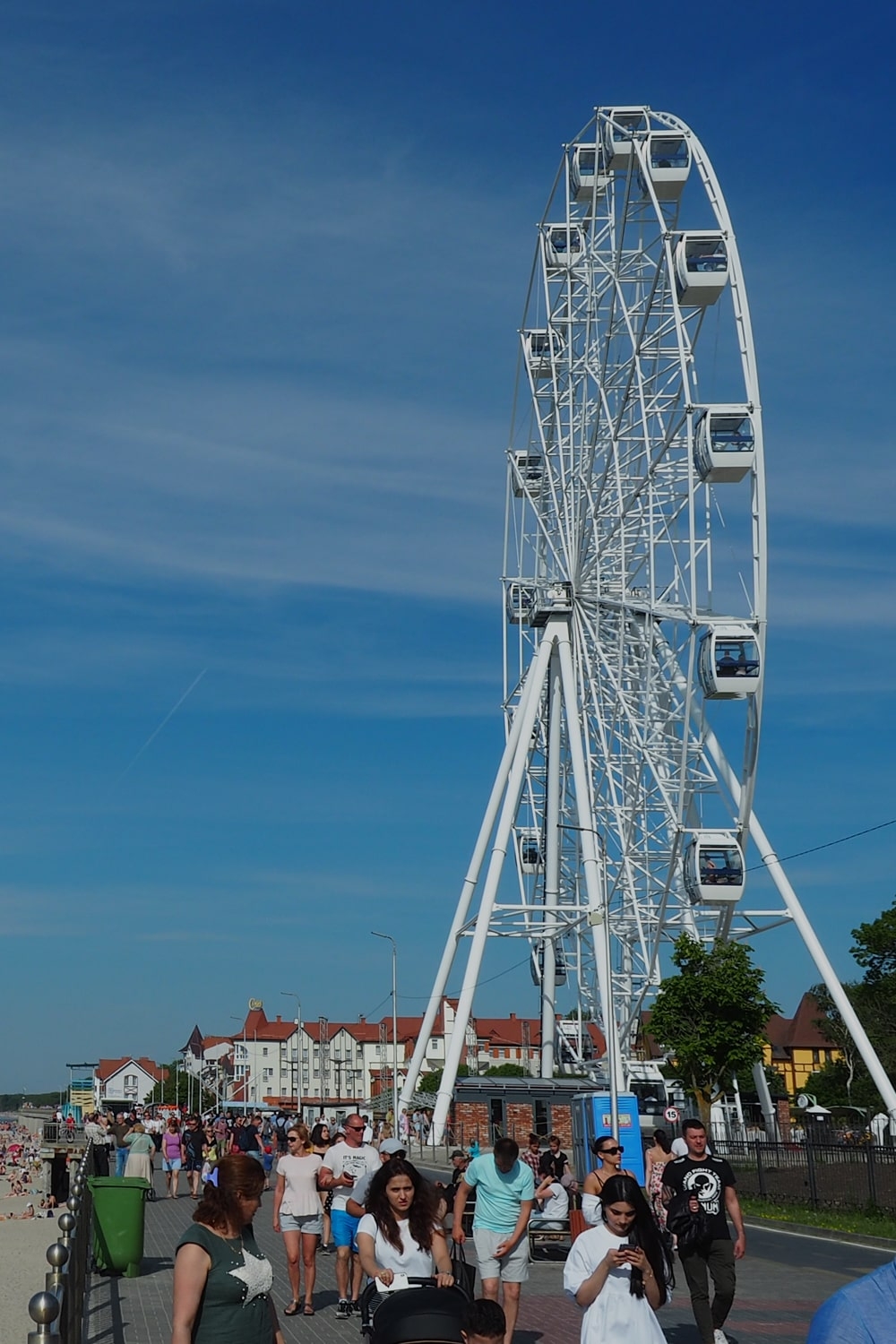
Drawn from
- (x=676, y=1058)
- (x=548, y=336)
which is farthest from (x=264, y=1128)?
(x=548, y=336)

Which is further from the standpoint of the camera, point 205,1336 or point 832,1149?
point 832,1149

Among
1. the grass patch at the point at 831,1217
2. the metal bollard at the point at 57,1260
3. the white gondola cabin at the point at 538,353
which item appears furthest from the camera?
the white gondola cabin at the point at 538,353

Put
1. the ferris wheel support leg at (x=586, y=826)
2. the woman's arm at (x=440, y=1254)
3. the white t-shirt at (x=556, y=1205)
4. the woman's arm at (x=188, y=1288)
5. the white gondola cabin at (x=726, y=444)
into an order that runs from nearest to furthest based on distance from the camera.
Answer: the woman's arm at (x=188, y=1288), the woman's arm at (x=440, y=1254), the white t-shirt at (x=556, y=1205), the white gondola cabin at (x=726, y=444), the ferris wheel support leg at (x=586, y=826)

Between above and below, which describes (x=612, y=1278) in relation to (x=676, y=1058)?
below

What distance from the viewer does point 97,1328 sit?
14.3 metres

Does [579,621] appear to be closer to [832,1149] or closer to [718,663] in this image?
[718,663]

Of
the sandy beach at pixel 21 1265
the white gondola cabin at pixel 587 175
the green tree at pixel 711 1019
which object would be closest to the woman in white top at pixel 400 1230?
the sandy beach at pixel 21 1265

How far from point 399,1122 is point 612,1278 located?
4329 cm

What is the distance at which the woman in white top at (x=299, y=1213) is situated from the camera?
1547 centimetres

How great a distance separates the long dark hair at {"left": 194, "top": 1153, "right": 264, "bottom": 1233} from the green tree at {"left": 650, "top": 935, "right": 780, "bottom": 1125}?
129 ft

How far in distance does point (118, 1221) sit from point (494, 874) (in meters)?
24.9

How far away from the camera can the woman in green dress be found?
643 cm

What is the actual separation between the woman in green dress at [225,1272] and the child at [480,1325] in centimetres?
90

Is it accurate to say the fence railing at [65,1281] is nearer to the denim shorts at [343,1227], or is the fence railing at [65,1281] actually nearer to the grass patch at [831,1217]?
the denim shorts at [343,1227]
